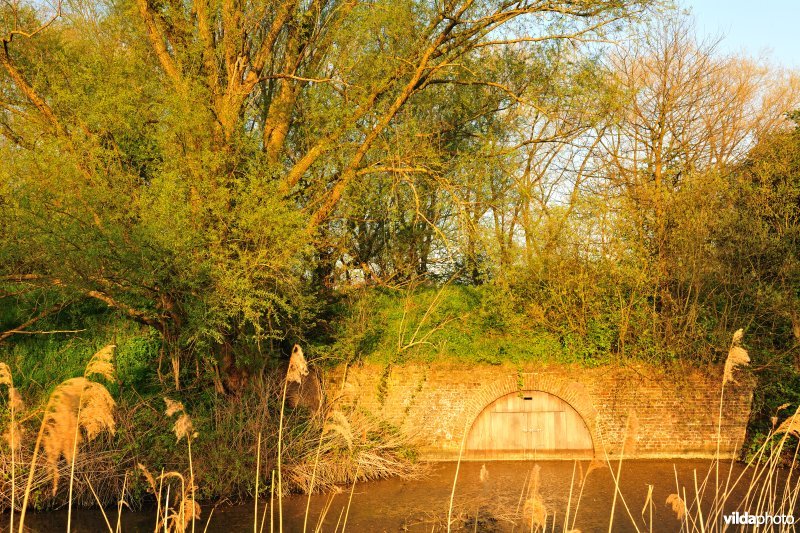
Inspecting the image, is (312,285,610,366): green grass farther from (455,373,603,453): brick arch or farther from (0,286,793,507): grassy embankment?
(455,373,603,453): brick arch

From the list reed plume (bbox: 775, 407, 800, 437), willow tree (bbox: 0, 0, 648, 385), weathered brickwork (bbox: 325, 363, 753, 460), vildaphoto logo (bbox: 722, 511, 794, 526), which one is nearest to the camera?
reed plume (bbox: 775, 407, 800, 437)

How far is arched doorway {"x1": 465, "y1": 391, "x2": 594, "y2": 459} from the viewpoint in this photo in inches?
607

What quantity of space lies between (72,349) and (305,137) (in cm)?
685

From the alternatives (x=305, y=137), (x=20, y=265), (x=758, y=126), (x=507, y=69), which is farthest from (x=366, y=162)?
(x=758, y=126)

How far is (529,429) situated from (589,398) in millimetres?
1440

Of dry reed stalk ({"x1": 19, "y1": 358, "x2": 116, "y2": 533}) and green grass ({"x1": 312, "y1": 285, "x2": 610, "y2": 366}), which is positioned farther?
green grass ({"x1": 312, "y1": 285, "x2": 610, "y2": 366})

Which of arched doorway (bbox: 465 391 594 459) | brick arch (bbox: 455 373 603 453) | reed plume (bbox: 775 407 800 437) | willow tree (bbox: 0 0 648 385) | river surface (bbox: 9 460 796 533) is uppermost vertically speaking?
willow tree (bbox: 0 0 648 385)

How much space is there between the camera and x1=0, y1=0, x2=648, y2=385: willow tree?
442 inches

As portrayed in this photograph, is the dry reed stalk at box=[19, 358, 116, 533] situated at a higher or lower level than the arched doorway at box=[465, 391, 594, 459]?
higher

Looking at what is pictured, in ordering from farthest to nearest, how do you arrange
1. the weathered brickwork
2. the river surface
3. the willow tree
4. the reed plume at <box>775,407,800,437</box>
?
the weathered brickwork → the willow tree → the river surface → the reed plume at <box>775,407,800,437</box>

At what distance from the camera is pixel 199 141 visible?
1238 cm

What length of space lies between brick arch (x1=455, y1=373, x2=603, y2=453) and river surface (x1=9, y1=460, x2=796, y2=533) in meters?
1.16

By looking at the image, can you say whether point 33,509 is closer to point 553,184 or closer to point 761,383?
point 761,383

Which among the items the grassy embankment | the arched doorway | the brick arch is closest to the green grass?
the grassy embankment
